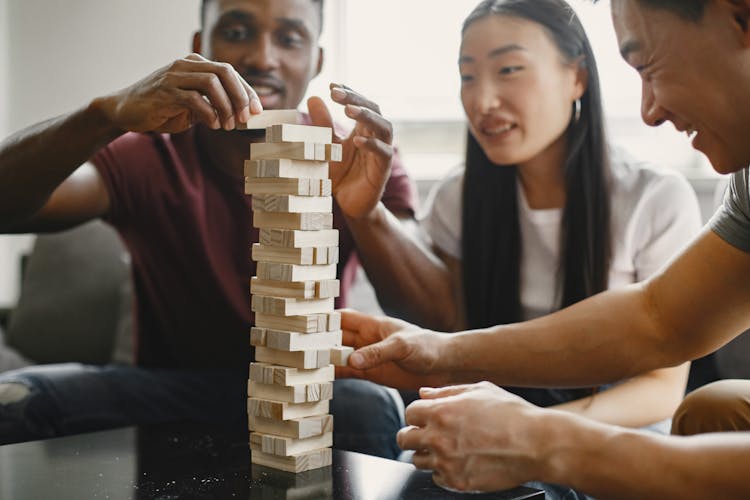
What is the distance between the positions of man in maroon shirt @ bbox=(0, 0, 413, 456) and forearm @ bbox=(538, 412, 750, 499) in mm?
699

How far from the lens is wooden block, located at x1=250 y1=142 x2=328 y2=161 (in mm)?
1236

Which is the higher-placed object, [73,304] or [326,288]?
[326,288]

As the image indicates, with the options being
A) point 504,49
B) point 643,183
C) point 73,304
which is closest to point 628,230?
point 643,183

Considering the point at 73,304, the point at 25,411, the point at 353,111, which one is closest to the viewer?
the point at 353,111

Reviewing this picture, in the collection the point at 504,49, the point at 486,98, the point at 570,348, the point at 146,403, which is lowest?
the point at 146,403

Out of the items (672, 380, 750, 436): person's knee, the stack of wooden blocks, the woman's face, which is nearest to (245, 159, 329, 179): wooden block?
the stack of wooden blocks

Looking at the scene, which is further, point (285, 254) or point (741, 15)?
point (285, 254)

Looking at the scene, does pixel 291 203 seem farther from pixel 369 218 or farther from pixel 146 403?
pixel 146 403

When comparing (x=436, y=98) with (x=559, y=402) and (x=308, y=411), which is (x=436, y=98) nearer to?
(x=559, y=402)

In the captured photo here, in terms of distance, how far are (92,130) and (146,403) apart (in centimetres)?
62

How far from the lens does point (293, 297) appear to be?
4.11ft

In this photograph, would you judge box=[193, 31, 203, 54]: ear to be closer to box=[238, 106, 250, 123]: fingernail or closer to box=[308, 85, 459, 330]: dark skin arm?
box=[308, 85, 459, 330]: dark skin arm

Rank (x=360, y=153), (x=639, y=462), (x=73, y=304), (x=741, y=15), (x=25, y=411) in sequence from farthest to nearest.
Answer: (x=73, y=304)
(x=25, y=411)
(x=360, y=153)
(x=741, y=15)
(x=639, y=462)

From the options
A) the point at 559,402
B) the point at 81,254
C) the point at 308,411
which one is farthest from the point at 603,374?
the point at 81,254
